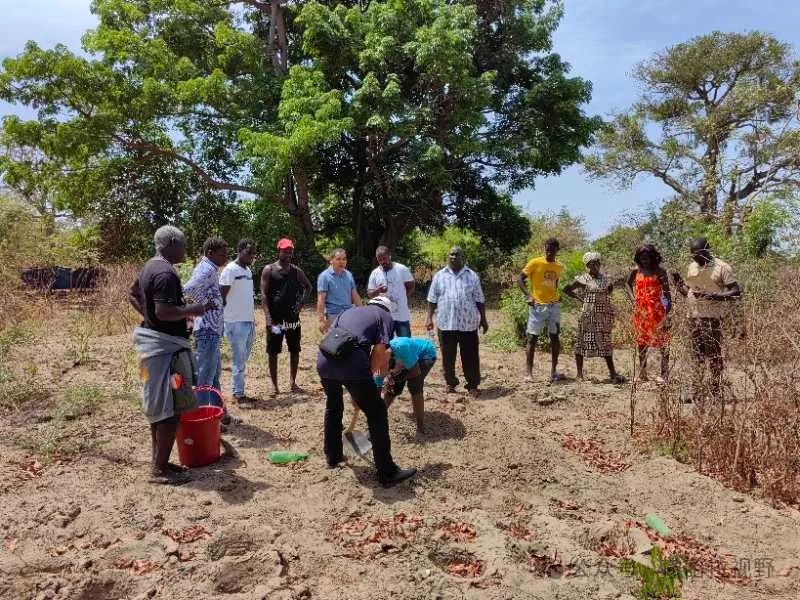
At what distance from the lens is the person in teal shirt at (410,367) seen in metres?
5.12

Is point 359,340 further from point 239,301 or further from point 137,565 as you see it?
point 239,301

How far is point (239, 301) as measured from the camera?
19.5ft

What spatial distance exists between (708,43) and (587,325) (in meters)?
19.0

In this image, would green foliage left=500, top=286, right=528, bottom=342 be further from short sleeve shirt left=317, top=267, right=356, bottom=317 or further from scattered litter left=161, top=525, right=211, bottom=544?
scattered litter left=161, top=525, right=211, bottom=544

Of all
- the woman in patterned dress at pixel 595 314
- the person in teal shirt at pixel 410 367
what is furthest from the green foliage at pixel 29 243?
the woman in patterned dress at pixel 595 314

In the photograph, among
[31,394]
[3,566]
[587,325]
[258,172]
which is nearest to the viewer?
[3,566]

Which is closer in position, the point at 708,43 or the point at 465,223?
the point at 465,223

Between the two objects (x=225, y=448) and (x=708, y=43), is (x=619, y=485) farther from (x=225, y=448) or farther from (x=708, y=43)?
(x=708, y=43)

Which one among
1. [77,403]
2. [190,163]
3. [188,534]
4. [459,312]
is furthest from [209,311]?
[190,163]

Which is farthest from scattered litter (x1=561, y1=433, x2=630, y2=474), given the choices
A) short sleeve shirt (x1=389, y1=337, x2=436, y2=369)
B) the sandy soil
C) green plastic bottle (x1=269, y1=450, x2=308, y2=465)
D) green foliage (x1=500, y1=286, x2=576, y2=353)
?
green foliage (x1=500, y1=286, x2=576, y2=353)

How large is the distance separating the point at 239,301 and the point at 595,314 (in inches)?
150

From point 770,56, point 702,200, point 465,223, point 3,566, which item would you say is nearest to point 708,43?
point 770,56

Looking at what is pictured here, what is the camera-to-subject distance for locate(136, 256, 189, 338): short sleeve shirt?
13.9ft

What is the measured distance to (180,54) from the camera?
54.4ft
